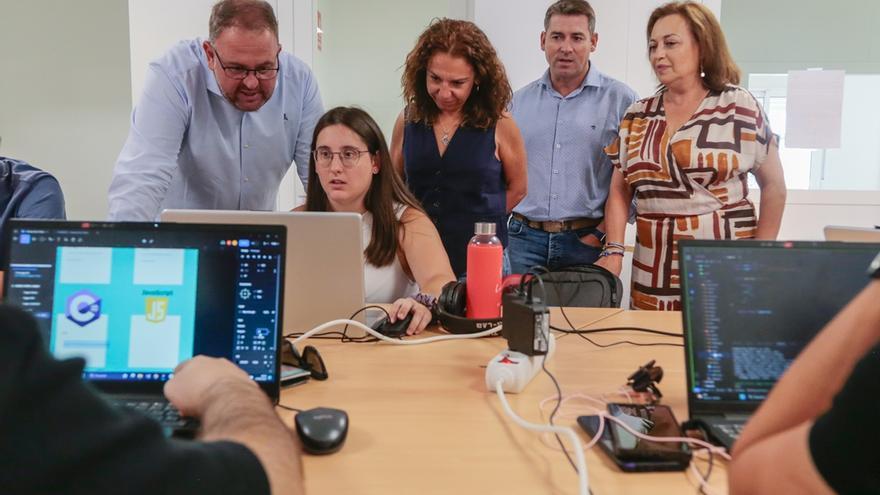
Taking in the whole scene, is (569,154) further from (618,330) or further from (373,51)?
(373,51)

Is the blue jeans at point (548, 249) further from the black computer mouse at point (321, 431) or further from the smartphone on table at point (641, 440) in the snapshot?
the black computer mouse at point (321, 431)

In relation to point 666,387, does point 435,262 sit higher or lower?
higher

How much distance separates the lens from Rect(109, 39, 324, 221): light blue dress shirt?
226cm

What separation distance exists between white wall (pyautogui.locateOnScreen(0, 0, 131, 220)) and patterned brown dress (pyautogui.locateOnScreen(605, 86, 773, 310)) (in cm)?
262

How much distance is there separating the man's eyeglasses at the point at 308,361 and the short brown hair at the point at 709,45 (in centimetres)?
172

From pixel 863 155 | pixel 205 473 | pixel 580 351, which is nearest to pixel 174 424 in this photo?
pixel 205 473

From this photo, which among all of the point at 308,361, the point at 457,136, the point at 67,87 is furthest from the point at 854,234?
the point at 67,87

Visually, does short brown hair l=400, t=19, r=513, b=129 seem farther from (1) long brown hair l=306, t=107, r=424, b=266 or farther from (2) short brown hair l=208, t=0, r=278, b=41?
(2) short brown hair l=208, t=0, r=278, b=41

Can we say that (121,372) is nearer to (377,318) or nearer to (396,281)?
(377,318)

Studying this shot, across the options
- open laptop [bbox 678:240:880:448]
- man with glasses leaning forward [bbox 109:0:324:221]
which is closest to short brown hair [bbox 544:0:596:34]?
man with glasses leaning forward [bbox 109:0:324:221]

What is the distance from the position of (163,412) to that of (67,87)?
9.57ft

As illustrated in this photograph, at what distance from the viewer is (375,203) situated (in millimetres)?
2109

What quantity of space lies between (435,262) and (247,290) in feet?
3.03

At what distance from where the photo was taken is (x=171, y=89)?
7.72 feet
